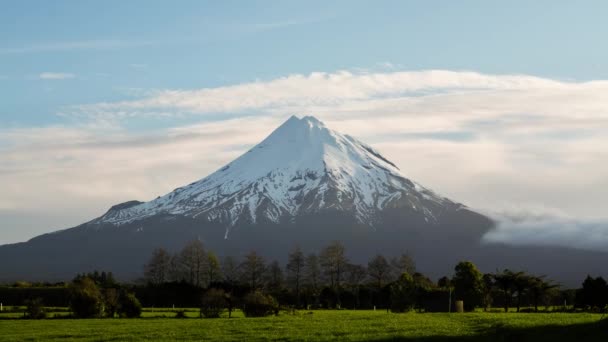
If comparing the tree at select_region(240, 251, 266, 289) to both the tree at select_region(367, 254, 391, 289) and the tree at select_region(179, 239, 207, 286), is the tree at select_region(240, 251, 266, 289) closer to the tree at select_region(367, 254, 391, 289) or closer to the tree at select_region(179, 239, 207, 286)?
the tree at select_region(179, 239, 207, 286)

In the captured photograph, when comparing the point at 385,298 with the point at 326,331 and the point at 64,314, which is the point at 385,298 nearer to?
the point at 64,314

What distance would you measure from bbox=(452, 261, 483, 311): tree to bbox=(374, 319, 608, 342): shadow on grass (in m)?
42.8

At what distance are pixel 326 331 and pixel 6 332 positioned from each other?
2030cm

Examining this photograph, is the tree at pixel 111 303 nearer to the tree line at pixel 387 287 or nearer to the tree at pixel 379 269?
the tree line at pixel 387 287

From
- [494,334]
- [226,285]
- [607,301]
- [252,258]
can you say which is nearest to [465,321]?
[494,334]

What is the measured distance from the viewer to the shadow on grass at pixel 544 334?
1603 inches

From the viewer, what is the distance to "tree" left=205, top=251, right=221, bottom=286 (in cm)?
12938

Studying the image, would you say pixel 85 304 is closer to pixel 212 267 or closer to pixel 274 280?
pixel 212 267

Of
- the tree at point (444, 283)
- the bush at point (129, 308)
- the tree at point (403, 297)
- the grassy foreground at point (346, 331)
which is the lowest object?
the grassy foreground at point (346, 331)

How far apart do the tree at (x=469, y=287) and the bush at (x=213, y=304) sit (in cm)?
2413

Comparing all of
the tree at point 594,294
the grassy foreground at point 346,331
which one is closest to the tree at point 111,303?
the grassy foreground at point 346,331

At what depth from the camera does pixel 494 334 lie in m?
44.5

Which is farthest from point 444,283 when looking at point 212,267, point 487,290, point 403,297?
point 403,297

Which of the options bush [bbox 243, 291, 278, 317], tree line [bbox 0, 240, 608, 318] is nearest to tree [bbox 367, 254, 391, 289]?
tree line [bbox 0, 240, 608, 318]
